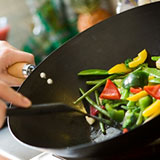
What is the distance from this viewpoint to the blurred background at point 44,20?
276 cm

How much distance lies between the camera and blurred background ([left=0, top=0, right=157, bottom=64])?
276cm

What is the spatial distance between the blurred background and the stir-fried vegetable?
1207 mm

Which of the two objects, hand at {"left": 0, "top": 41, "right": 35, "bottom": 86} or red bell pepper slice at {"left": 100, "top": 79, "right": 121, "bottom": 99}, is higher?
hand at {"left": 0, "top": 41, "right": 35, "bottom": 86}

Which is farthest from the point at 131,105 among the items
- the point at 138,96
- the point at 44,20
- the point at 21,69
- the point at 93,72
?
the point at 44,20

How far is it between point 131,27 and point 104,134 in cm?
47

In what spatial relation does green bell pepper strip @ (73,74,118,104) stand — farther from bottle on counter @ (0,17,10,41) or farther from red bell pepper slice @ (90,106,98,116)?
bottle on counter @ (0,17,10,41)

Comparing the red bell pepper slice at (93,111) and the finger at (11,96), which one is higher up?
the finger at (11,96)

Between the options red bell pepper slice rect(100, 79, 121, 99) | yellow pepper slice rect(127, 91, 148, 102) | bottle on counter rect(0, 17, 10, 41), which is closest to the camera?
yellow pepper slice rect(127, 91, 148, 102)

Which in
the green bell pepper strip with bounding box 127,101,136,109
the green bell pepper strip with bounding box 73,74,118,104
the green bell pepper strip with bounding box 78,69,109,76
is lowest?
the green bell pepper strip with bounding box 73,74,118,104

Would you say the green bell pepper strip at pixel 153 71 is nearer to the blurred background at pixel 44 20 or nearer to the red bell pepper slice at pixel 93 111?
the red bell pepper slice at pixel 93 111

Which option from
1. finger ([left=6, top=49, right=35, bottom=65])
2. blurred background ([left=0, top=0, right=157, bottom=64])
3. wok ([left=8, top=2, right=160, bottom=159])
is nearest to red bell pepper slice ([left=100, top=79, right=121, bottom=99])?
wok ([left=8, top=2, right=160, bottom=159])

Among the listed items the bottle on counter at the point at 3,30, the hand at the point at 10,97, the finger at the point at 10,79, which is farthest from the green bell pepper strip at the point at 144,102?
the bottle on counter at the point at 3,30

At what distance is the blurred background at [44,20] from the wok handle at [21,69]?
1211 millimetres

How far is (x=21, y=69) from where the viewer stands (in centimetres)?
143
